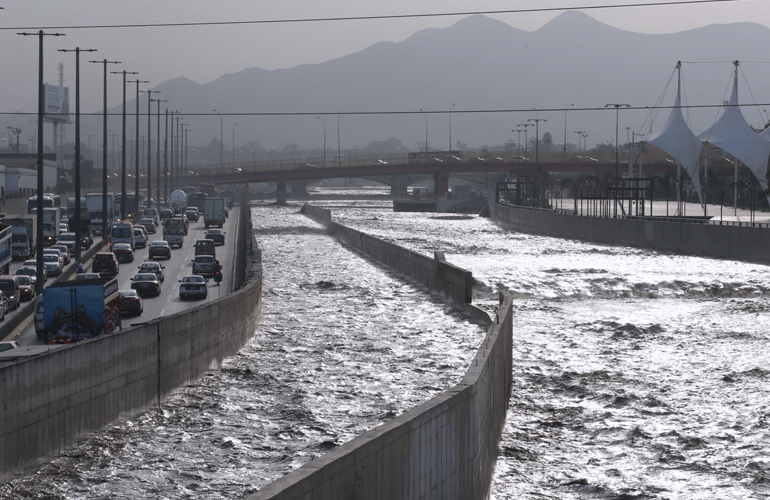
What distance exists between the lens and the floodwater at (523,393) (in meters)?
21.8

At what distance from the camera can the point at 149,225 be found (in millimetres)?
104312

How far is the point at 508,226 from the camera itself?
129 meters

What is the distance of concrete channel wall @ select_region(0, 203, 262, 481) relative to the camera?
1981 centimetres

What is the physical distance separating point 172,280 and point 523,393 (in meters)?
33.5

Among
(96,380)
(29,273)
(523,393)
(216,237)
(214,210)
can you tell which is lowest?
(523,393)

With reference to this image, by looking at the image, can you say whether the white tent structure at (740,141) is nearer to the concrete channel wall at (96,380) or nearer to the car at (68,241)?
the car at (68,241)

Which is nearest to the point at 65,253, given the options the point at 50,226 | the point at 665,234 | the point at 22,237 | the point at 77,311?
the point at 22,237

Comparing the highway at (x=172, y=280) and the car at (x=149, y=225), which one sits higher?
the car at (x=149, y=225)

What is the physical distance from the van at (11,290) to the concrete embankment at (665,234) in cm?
4516

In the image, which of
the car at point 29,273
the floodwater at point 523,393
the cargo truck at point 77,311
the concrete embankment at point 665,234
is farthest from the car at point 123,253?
the concrete embankment at point 665,234

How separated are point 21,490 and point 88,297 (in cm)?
1597

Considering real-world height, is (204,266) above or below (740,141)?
below

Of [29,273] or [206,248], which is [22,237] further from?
[29,273]

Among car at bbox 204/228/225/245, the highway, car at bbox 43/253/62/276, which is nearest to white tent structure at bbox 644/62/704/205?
the highway
